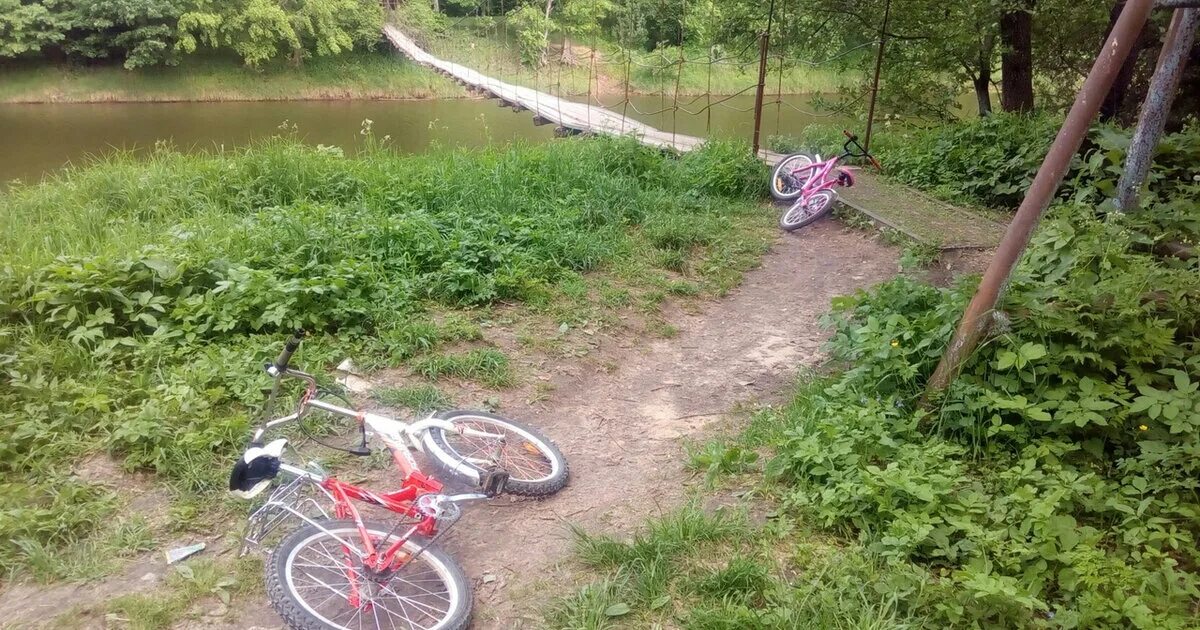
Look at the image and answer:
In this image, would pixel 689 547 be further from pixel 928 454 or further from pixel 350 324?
pixel 350 324

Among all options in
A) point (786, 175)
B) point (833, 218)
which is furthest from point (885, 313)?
point (786, 175)

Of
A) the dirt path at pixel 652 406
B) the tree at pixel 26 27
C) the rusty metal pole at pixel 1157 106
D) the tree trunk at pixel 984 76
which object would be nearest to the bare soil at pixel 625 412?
the dirt path at pixel 652 406

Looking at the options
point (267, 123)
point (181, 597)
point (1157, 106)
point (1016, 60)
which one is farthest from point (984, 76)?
point (267, 123)

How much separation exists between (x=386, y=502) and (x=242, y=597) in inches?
19.4

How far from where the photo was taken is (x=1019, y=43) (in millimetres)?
8336

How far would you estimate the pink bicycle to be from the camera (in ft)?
20.7

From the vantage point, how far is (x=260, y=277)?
3.89m

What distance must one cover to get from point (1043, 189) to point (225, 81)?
2101cm

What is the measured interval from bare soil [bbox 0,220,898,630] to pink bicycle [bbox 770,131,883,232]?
62cm

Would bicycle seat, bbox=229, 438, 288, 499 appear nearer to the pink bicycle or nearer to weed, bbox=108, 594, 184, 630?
weed, bbox=108, 594, 184, 630

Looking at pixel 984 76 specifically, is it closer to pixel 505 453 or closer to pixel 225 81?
pixel 505 453

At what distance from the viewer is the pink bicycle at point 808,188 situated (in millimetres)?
6320

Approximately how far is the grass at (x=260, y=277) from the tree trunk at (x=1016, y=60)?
3854 mm

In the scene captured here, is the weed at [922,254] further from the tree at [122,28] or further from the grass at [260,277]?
the tree at [122,28]
